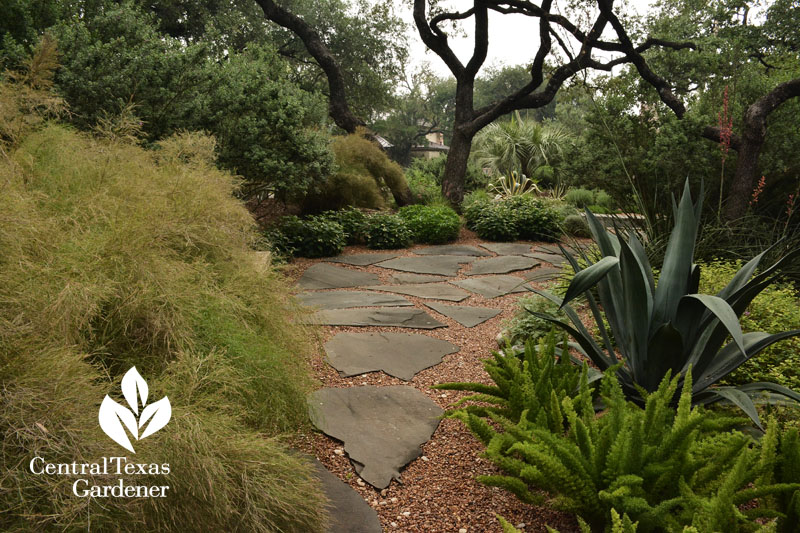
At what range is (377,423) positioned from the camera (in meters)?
2.34

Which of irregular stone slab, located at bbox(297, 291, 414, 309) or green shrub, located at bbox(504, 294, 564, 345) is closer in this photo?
green shrub, located at bbox(504, 294, 564, 345)

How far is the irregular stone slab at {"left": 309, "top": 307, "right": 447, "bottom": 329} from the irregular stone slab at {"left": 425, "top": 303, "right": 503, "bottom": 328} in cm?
19

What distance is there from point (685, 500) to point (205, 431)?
1457 millimetres

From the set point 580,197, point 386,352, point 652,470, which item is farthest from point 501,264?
point 580,197

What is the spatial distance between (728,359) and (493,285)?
325 centimetres

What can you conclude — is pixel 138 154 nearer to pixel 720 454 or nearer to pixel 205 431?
pixel 205 431

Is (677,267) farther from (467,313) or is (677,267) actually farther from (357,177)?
(357,177)

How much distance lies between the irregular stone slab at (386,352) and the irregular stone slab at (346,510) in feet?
3.27

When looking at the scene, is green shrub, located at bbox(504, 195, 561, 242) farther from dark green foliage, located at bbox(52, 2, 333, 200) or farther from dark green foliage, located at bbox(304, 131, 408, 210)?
dark green foliage, located at bbox(52, 2, 333, 200)

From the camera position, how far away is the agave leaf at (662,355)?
2047 millimetres

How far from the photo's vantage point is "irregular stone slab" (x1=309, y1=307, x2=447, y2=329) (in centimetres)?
385

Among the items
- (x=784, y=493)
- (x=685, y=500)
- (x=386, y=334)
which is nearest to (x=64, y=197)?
(x=386, y=334)

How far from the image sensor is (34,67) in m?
2.60

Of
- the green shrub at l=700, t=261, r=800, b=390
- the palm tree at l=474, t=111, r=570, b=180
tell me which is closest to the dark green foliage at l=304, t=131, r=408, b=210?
the green shrub at l=700, t=261, r=800, b=390
